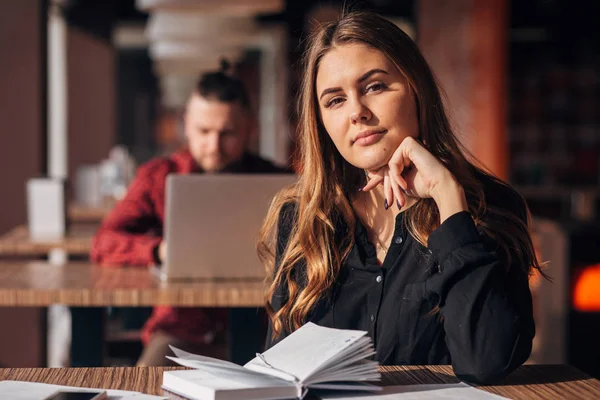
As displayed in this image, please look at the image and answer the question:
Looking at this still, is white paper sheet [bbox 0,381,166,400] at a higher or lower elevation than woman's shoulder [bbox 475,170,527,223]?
lower

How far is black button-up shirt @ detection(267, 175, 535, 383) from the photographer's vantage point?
4.87 ft

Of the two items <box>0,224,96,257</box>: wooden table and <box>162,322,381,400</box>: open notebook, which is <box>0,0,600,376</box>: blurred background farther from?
<box>162,322,381,400</box>: open notebook

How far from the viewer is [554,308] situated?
4359 mm

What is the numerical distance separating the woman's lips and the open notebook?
0.46 m

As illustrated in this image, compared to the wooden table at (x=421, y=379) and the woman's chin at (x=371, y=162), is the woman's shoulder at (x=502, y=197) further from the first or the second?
the wooden table at (x=421, y=379)

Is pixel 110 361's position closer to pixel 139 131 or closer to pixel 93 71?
pixel 93 71

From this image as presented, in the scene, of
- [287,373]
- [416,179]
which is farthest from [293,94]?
[287,373]

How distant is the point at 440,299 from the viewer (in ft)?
5.11

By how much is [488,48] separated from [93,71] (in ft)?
14.7

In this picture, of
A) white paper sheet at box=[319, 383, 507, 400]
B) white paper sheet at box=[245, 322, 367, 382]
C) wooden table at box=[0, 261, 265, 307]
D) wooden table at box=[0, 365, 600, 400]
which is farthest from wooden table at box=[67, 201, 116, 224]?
white paper sheet at box=[319, 383, 507, 400]

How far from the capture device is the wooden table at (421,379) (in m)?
1.36

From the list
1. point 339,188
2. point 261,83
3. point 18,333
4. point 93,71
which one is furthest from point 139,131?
point 339,188

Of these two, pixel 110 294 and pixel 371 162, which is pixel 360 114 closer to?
pixel 371 162

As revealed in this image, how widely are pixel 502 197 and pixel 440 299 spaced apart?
0.29 m
